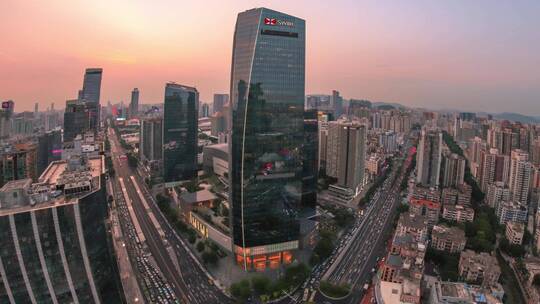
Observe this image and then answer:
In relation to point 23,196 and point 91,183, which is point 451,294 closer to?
point 91,183

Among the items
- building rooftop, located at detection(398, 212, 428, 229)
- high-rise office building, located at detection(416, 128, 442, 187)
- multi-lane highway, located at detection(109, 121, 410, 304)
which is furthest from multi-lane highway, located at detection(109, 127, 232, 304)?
high-rise office building, located at detection(416, 128, 442, 187)

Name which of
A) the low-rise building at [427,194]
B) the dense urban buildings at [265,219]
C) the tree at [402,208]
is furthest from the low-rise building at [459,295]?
the low-rise building at [427,194]

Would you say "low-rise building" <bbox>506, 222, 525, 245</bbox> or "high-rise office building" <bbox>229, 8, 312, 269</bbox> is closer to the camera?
"high-rise office building" <bbox>229, 8, 312, 269</bbox>

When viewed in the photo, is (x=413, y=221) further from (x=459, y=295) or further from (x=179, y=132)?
(x=179, y=132)

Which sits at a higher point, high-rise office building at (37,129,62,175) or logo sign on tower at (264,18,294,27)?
logo sign on tower at (264,18,294,27)

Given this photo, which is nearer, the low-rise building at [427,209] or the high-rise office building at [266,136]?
the high-rise office building at [266,136]

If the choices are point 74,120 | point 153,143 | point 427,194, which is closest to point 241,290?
point 427,194

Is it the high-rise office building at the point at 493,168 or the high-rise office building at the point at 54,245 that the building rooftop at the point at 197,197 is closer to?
the high-rise office building at the point at 54,245

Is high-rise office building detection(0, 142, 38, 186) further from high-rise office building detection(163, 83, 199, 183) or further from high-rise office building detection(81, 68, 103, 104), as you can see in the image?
high-rise office building detection(81, 68, 103, 104)
